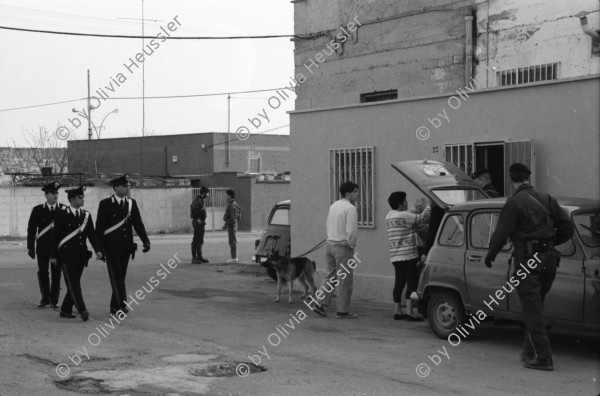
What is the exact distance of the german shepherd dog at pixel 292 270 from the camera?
565 inches

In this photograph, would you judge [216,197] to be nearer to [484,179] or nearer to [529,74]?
[529,74]

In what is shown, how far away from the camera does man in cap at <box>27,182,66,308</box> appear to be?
13422 mm

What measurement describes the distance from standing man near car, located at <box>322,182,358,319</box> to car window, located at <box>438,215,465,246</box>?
1.97m

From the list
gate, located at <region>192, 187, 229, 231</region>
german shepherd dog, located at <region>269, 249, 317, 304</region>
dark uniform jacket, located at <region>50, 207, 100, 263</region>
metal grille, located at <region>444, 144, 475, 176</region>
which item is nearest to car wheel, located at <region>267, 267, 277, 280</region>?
german shepherd dog, located at <region>269, 249, 317, 304</region>

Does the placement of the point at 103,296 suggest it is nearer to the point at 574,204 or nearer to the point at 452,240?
the point at 452,240

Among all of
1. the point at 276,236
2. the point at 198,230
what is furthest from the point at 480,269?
the point at 198,230

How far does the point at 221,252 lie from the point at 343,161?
1254 centimetres

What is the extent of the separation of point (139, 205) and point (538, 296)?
1347 inches

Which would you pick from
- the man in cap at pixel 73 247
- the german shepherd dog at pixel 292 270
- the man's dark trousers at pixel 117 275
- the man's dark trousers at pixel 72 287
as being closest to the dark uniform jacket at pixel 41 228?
the man in cap at pixel 73 247

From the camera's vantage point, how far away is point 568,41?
565 inches

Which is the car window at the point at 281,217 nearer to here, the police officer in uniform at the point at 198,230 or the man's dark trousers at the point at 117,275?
the police officer in uniform at the point at 198,230

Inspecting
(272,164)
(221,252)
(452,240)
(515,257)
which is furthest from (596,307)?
(272,164)

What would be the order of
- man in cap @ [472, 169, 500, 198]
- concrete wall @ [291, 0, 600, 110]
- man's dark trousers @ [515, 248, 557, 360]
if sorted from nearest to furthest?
man's dark trousers @ [515, 248, 557, 360] < man in cap @ [472, 169, 500, 198] < concrete wall @ [291, 0, 600, 110]

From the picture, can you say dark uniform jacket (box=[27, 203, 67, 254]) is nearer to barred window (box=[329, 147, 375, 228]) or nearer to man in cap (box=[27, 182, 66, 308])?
Result: man in cap (box=[27, 182, 66, 308])
